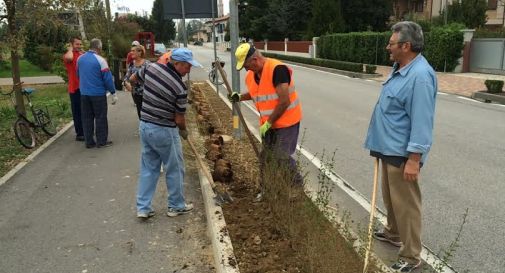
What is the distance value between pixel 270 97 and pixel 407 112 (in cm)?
143

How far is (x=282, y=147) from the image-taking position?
4602 millimetres

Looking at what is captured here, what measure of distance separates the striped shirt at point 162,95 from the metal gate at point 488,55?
1955cm

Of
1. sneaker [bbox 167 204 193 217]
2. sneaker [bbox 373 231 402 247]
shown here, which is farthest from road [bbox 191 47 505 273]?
sneaker [bbox 167 204 193 217]

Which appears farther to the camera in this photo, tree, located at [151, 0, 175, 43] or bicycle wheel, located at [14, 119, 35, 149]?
tree, located at [151, 0, 175, 43]

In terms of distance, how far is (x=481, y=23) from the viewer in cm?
3484

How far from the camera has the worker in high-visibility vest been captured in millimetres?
4297

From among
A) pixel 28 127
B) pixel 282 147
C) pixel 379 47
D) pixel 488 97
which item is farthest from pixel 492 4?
pixel 282 147

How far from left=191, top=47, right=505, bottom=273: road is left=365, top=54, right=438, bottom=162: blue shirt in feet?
4.11

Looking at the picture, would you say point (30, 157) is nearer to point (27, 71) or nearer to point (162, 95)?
point (162, 95)

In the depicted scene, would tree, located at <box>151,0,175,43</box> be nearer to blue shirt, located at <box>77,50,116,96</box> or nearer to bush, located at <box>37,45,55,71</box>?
bush, located at <box>37,45,55,71</box>

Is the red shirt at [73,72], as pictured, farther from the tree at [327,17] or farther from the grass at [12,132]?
the tree at [327,17]

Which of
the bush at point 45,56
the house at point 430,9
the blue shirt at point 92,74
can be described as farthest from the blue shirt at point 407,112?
the house at point 430,9

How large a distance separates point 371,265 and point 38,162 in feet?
19.3

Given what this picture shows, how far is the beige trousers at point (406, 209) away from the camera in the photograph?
3.52 m
